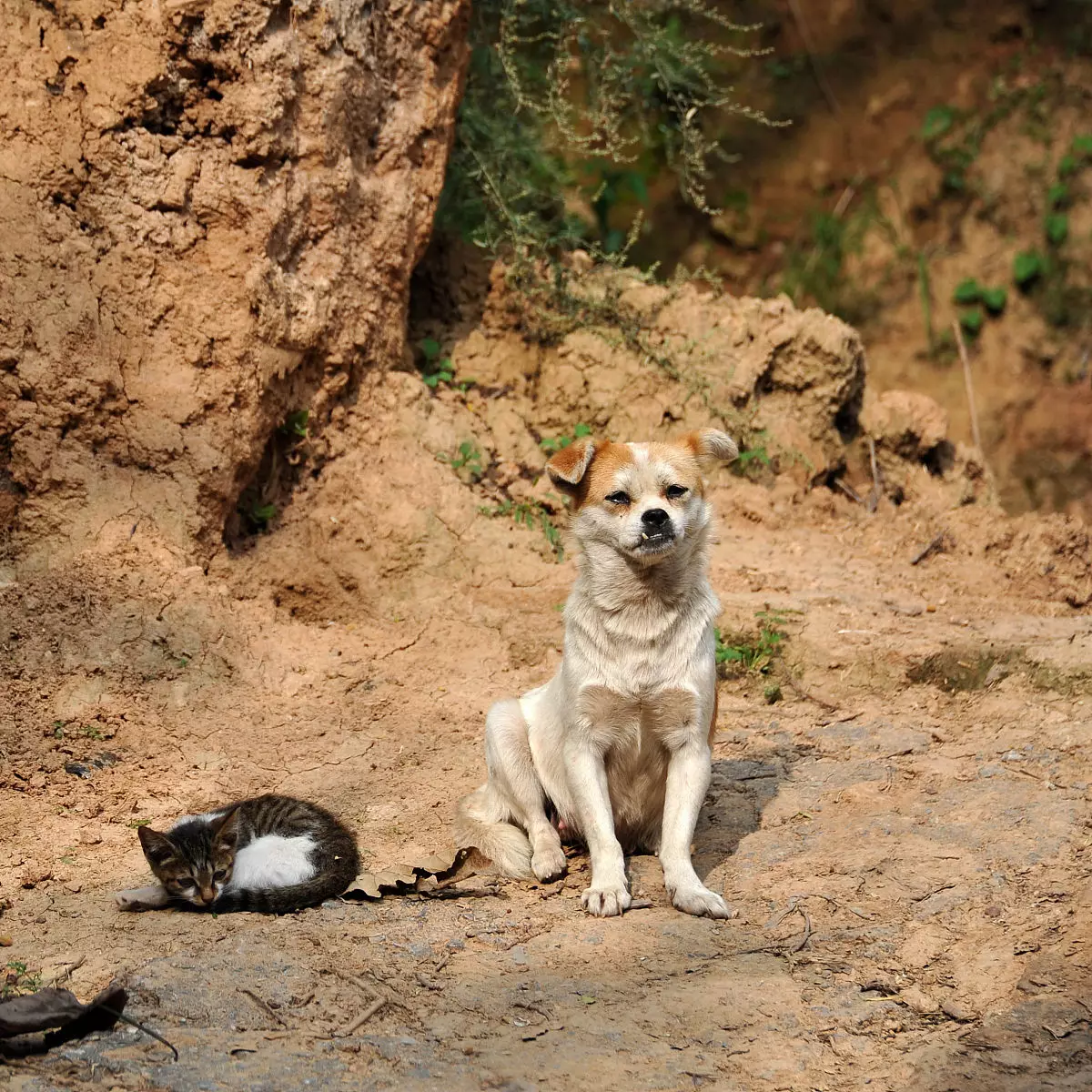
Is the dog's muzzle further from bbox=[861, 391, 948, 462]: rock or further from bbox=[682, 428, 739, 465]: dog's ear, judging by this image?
bbox=[861, 391, 948, 462]: rock

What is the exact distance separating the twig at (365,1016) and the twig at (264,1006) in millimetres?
186

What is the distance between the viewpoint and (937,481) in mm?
9445

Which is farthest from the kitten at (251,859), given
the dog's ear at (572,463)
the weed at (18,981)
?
the dog's ear at (572,463)

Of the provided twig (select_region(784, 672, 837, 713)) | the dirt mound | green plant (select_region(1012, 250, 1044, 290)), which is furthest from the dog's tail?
green plant (select_region(1012, 250, 1044, 290))

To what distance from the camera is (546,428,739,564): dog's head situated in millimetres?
4945

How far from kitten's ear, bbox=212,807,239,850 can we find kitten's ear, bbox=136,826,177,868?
0.56 feet

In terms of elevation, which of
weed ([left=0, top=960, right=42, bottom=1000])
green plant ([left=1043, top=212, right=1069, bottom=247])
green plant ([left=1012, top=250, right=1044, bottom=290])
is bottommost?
weed ([left=0, top=960, right=42, bottom=1000])

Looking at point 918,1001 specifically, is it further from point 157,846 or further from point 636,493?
point 157,846

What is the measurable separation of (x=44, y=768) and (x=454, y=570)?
102 inches

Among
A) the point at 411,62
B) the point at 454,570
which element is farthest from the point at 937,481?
the point at 411,62

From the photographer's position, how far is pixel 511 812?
5.55 metres

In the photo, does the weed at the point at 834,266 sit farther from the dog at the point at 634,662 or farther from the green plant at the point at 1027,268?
the dog at the point at 634,662

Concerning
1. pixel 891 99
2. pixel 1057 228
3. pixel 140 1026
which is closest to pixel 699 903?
pixel 140 1026

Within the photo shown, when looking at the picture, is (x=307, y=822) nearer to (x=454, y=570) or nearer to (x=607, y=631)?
(x=607, y=631)
